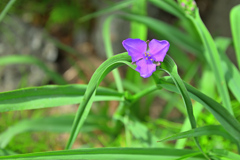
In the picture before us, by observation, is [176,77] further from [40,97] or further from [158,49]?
[40,97]

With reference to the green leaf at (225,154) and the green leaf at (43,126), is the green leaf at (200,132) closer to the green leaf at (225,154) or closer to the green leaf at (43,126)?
the green leaf at (225,154)

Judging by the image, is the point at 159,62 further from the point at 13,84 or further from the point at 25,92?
the point at 13,84

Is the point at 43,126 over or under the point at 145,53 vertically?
over

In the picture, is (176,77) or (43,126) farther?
(43,126)

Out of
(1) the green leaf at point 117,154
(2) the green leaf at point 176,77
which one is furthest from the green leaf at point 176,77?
(1) the green leaf at point 117,154

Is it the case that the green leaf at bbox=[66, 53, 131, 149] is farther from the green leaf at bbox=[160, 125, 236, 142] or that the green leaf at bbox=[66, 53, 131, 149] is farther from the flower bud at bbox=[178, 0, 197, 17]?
the flower bud at bbox=[178, 0, 197, 17]

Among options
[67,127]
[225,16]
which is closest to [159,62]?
[67,127]

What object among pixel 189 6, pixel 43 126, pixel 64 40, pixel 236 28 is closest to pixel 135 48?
pixel 189 6
